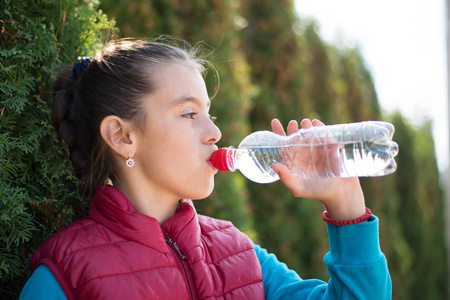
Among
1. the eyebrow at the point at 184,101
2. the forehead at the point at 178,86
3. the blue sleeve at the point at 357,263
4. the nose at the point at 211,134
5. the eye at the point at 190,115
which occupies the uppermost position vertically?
the forehead at the point at 178,86

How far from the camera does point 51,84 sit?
7.01 ft

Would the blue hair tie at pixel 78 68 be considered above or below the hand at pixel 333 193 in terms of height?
above

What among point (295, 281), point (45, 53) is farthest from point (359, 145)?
point (45, 53)

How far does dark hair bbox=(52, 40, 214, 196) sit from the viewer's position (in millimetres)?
2037

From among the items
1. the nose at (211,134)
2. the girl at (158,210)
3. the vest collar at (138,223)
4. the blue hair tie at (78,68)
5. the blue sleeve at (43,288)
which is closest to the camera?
the blue sleeve at (43,288)

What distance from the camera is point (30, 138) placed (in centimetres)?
193

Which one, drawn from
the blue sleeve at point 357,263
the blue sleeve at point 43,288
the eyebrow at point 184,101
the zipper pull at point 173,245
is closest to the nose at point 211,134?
the eyebrow at point 184,101

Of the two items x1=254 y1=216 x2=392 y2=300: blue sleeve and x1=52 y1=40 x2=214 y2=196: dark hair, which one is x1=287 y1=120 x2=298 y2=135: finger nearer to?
x1=254 y1=216 x2=392 y2=300: blue sleeve

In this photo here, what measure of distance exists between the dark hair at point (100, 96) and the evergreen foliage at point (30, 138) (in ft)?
0.19

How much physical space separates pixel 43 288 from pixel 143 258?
13.6 inches

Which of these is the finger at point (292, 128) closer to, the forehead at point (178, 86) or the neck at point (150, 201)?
the forehead at point (178, 86)

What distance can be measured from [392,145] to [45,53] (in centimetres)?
142

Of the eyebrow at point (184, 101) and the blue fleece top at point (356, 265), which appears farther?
the eyebrow at point (184, 101)

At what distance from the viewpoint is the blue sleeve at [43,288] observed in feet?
5.29
